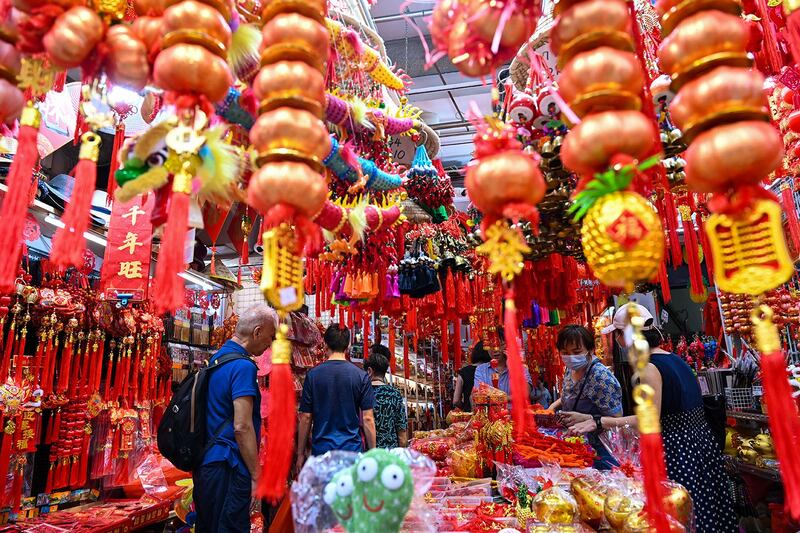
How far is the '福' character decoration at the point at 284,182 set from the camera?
82 centimetres

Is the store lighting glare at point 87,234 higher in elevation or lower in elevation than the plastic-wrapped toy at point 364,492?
higher

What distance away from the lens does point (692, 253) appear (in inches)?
80.0

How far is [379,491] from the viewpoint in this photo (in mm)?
960

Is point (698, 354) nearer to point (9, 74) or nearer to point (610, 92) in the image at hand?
point (610, 92)

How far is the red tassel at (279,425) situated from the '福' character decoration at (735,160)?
681 mm

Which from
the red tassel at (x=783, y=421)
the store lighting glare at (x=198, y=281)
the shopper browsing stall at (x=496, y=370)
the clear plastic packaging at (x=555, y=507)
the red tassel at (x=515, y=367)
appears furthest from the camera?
the shopper browsing stall at (x=496, y=370)

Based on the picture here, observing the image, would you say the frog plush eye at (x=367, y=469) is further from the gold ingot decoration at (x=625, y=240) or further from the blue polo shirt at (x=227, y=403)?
the blue polo shirt at (x=227, y=403)

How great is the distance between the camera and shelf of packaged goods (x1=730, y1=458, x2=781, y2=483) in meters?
2.65

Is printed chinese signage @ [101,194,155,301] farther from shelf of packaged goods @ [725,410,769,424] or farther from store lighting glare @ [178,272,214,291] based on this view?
shelf of packaged goods @ [725,410,769,424]

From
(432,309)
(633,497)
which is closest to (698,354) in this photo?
(432,309)

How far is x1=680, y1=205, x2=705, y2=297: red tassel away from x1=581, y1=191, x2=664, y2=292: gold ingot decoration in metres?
1.47

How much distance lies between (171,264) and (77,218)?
0.66ft

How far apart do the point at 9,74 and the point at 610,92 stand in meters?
1.08

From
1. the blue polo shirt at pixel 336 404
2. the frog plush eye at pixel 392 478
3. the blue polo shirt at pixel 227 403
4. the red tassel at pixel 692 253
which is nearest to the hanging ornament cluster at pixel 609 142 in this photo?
A: the frog plush eye at pixel 392 478
